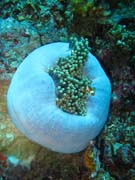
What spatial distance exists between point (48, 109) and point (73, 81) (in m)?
0.46

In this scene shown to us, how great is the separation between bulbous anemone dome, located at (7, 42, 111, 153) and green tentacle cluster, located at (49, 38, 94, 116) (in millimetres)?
85

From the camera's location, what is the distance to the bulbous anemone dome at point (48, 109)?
291 centimetres

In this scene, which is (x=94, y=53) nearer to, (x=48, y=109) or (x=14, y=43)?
(x=14, y=43)

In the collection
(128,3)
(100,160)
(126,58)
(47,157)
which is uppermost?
(128,3)

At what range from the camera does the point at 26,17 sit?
442 centimetres

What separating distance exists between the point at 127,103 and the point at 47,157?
1526mm

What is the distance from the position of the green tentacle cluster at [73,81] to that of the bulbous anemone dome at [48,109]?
85 mm

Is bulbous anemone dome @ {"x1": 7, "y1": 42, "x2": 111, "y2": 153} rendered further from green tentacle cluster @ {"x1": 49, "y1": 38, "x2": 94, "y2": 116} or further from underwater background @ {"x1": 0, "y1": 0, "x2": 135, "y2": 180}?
underwater background @ {"x1": 0, "y1": 0, "x2": 135, "y2": 180}

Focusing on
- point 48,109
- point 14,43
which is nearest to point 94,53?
point 14,43

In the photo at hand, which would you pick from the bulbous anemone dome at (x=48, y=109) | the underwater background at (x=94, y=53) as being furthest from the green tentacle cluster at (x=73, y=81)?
the underwater background at (x=94, y=53)

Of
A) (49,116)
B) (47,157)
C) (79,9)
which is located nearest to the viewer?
(49,116)

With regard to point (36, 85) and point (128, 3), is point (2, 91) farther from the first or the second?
point (128, 3)

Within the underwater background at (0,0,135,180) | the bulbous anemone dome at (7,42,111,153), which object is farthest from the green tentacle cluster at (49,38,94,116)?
the underwater background at (0,0,135,180)

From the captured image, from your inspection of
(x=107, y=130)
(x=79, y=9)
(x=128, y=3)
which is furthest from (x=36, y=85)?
(x=128, y=3)
